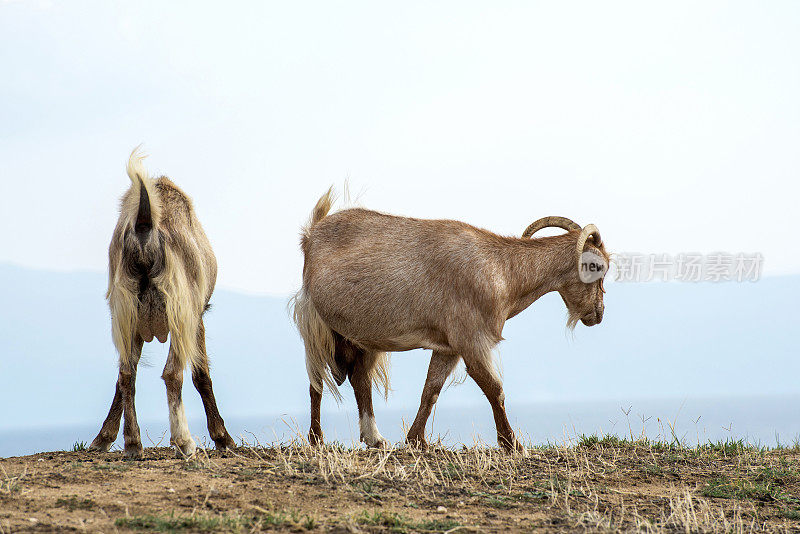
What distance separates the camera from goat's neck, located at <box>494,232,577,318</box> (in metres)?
7.62

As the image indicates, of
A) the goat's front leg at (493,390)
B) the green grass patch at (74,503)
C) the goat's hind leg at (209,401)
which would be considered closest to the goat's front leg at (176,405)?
the goat's hind leg at (209,401)

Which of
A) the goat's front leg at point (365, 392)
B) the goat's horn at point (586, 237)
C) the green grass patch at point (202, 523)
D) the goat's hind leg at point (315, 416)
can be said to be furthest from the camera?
the goat's front leg at point (365, 392)

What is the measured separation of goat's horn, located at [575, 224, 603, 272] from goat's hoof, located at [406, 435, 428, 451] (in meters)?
2.18

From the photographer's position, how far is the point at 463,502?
5.69 m

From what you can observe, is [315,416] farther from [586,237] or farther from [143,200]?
[586,237]

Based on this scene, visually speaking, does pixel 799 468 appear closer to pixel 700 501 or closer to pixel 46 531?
pixel 700 501

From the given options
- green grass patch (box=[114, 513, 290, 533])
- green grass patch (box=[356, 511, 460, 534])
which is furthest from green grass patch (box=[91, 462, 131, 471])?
green grass patch (box=[356, 511, 460, 534])

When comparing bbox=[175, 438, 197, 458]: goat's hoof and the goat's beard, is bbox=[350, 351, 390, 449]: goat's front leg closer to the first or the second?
bbox=[175, 438, 197, 458]: goat's hoof

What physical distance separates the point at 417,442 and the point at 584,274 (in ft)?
7.45

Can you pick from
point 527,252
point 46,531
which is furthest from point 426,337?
point 46,531

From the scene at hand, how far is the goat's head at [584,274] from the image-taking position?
7895 millimetres

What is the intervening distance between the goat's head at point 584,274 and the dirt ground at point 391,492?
138cm

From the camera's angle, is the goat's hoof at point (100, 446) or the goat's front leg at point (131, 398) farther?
the goat's hoof at point (100, 446)

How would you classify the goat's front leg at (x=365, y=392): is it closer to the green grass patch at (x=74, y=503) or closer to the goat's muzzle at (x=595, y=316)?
the goat's muzzle at (x=595, y=316)
